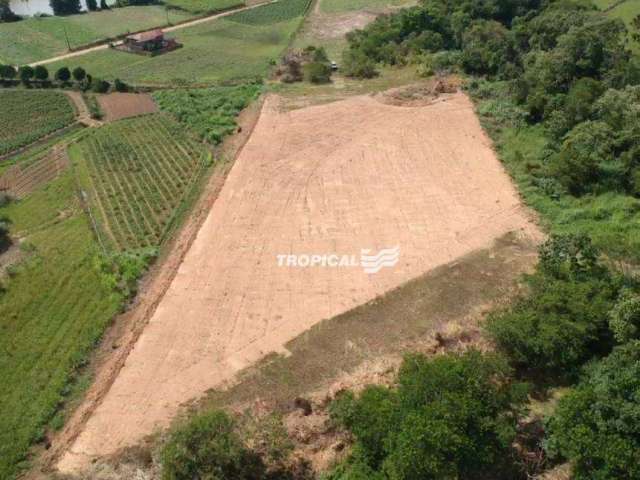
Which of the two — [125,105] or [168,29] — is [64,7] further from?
[125,105]

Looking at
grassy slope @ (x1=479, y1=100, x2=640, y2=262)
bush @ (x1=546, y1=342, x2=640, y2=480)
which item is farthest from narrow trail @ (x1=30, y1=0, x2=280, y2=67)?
bush @ (x1=546, y1=342, x2=640, y2=480)

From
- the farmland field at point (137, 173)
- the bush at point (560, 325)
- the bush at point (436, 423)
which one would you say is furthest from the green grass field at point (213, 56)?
the bush at point (436, 423)

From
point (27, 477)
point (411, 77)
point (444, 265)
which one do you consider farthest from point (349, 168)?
point (27, 477)

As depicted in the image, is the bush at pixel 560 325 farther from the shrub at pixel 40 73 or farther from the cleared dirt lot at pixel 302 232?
the shrub at pixel 40 73

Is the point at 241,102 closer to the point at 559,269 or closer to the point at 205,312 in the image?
the point at 205,312

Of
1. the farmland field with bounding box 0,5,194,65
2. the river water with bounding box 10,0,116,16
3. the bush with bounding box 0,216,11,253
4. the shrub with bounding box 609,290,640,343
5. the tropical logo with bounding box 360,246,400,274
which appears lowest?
the tropical logo with bounding box 360,246,400,274

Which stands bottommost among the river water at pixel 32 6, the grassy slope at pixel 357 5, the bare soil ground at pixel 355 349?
the bare soil ground at pixel 355 349

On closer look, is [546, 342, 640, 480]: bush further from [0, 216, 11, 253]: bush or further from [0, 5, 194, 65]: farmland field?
[0, 5, 194, 65]: farmland field
